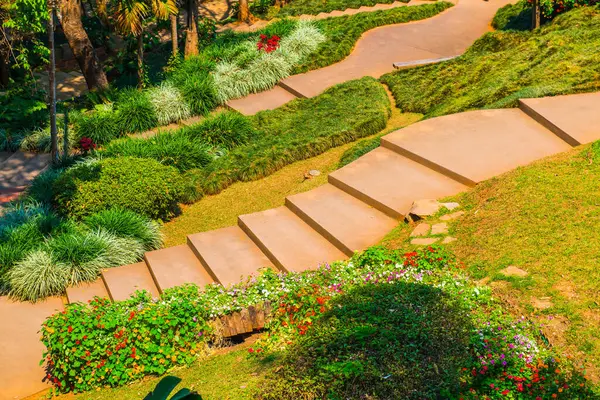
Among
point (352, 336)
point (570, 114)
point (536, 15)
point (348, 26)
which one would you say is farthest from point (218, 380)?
point (348, 26)

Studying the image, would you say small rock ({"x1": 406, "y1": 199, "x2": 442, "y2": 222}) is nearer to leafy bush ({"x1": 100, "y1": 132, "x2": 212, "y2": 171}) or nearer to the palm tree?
leafy bush ({"x1": 100, "y1": 132, "x2": 212, "y2": 171})

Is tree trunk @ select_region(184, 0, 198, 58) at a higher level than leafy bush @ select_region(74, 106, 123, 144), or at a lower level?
higher

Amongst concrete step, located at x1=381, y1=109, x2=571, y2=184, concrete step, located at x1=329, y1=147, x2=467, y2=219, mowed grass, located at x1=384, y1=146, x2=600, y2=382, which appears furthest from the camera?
concrete step, located at x1=381, y1=109, x2=571, y2=184

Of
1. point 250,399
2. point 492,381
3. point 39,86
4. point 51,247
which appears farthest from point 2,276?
Result: point 39,86

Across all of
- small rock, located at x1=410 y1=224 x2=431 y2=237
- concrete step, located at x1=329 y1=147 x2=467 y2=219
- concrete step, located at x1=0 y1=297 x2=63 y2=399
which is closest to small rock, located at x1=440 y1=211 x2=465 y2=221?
small rock, located at x1=410 y1=224 x2=431 y2=237

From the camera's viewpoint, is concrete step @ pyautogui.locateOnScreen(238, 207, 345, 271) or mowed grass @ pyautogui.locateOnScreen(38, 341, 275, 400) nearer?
mowed grass @ pyautogui.locateOnScreen(38, 341, 275, 400)

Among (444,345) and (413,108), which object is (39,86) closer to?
(413,108)
